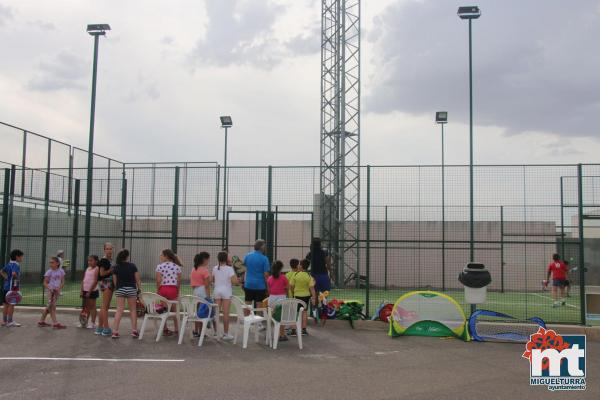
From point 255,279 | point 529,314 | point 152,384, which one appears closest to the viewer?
point 152,384

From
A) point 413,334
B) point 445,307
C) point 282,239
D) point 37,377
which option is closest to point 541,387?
point 413,334

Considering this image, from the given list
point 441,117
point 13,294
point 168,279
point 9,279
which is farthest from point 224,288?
point 441,117

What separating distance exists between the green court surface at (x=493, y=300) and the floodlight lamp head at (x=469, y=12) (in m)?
7.06

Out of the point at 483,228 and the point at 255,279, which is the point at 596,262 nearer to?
the point at 483,228

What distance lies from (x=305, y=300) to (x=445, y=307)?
292cm

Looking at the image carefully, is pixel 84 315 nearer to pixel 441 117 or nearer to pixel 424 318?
pixel 424 318

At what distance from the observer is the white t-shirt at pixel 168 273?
10.3 m

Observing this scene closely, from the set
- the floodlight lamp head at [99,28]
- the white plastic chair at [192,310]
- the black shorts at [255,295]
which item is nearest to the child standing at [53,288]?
the white plastic chair at [192,310]

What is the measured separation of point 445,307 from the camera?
1159 cm

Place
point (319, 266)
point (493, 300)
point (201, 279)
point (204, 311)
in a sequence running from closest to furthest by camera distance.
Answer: point (204, 311) → point (201, 279) → point (319, 266) → point (493, 300)

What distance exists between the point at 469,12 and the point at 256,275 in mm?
8313

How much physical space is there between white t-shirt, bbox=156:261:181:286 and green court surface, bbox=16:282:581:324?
446cm

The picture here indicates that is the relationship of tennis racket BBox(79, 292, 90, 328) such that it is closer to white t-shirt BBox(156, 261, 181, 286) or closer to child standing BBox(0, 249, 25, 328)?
child standing BBox(0, 249, 25, 328)

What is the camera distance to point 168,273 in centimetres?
1029
